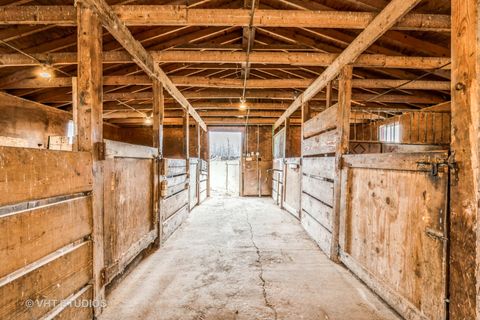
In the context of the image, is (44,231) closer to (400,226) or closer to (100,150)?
(100,150)

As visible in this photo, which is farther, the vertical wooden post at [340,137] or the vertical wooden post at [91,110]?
the vertical wooden post at [340,137]

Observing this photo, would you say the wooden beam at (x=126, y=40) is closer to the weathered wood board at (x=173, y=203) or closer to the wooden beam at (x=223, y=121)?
the weathered wood board at (x=173, y=203)

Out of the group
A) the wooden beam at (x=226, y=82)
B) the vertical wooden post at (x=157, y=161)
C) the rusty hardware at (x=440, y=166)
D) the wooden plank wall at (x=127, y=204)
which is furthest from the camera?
the wooden beam at (x=226, y=82)

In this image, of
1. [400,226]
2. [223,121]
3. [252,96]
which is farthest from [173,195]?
[223,121]

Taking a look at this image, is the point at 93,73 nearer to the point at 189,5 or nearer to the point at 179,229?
the point at 189,5

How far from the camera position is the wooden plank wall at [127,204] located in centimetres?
230

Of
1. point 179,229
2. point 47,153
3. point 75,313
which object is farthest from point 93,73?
point 179,229

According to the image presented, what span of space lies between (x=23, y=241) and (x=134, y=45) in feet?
7.88

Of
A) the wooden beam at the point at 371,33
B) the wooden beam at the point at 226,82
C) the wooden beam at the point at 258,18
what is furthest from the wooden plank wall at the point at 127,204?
the wooden beam at the point at 371,33

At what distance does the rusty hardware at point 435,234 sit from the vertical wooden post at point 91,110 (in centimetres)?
243

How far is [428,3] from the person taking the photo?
2.61 m

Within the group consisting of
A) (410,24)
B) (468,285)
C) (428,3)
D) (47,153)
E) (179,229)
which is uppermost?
(428,3)

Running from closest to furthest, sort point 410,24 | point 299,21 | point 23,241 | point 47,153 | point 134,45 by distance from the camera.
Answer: point 23,241 → point 47,153 → point 410,24 → point 299,21 → point 134,45

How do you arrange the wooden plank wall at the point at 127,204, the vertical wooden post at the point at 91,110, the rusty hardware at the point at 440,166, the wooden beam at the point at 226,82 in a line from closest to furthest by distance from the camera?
the rusty hardware at the point at 440,166 < the vertical wooden post at the point at 91,110 < the wooden plank wall at the point at 127,204 < the wooden beam at the point at 226,82
